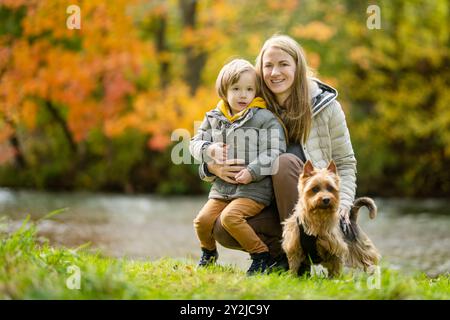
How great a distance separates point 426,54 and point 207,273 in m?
11.1

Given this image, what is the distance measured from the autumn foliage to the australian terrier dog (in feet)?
29.6

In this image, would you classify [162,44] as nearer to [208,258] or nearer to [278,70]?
[278,70]

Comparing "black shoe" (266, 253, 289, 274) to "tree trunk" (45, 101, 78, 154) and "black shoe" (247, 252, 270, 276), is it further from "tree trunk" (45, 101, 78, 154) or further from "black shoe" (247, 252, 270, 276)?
"tree trunk" (45, 101, 78, 154)

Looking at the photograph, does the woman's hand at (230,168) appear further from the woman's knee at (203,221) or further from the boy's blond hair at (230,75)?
the boy's blond hair at (230,75)

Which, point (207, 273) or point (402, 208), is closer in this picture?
point (207, 273)

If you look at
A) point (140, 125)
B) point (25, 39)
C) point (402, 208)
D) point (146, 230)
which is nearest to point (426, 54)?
point (402, 208)

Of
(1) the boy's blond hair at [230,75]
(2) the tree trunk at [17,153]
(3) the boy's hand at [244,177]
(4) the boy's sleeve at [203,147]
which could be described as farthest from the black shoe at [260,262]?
(2) the tree trunk at [17,153]

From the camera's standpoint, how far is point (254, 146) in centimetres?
442

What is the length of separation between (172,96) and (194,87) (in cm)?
113

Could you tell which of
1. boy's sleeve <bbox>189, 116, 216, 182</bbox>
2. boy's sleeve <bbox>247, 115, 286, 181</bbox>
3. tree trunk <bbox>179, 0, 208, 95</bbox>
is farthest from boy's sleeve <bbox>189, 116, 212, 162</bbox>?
tree trunk <bbox>179, 0, 208, 95</bbox>

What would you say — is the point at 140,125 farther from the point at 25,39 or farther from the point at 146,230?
the point at 146,230

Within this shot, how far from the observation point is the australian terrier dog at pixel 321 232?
392 cm

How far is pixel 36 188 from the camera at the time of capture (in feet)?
51.1

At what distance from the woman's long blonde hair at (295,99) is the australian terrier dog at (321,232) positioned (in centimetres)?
64
